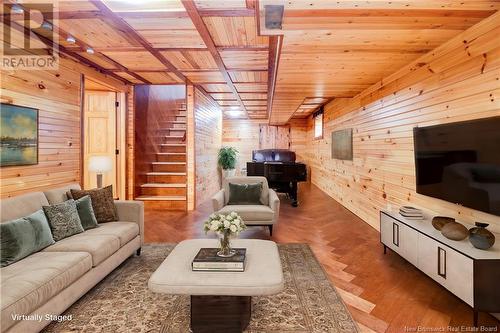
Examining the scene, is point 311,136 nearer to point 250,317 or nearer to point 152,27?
point 152,27

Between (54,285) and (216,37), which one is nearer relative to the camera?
(54,285)

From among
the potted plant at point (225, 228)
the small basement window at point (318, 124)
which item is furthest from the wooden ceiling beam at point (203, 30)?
the small basement window at point (318, 124)

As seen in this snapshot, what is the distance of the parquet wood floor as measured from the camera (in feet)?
6.52

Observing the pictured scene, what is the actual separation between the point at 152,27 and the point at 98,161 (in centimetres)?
209

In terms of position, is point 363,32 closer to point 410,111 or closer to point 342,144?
point 410,111

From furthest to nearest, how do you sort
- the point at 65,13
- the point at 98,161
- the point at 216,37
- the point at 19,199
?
the point at 98,161, the point at 216,37, the point at 65,13, the point at 19,199

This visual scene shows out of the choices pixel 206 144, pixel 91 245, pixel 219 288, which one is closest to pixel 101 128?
pixel 206 144

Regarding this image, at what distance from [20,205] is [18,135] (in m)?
1.02

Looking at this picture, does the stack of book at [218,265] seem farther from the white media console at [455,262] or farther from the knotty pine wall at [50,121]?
the knotty pine wall at [50,121]

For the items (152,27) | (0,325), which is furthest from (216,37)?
(0,325)

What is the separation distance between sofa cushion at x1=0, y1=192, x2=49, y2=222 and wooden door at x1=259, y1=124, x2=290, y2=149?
8793mm

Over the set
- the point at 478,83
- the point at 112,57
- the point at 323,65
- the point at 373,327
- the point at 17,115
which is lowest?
the point at 373,327

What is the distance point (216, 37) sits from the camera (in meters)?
3.02

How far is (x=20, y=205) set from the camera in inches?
90.8
